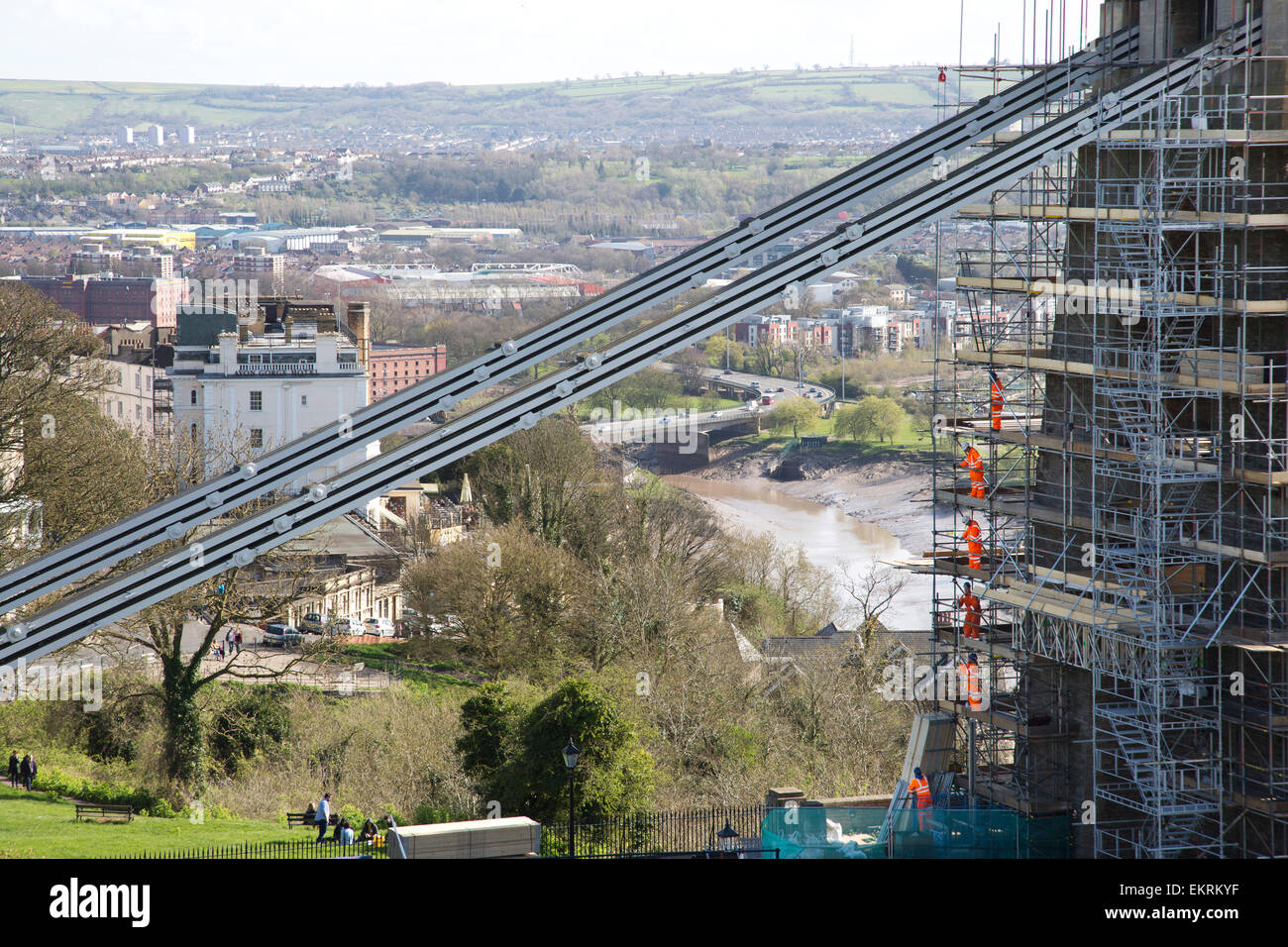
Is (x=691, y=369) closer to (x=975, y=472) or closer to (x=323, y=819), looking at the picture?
(x=323, y=819)

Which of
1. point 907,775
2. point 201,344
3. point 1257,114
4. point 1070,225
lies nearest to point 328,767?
point 907,775

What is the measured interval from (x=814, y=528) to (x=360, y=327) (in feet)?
85.4

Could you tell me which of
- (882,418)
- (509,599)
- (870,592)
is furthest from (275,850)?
(882,418)

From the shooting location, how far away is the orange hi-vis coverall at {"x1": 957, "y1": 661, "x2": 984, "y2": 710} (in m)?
19.0

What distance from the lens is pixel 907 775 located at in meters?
20.0

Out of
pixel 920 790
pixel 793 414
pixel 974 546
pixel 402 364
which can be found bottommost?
pixel 920 790

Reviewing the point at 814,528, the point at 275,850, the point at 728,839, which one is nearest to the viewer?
the point at 728,839

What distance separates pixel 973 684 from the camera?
1956 centimetres

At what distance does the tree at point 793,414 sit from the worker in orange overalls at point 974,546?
77553mm

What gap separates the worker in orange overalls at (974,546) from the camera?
19.4 m

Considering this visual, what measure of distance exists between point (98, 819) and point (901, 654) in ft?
58.8

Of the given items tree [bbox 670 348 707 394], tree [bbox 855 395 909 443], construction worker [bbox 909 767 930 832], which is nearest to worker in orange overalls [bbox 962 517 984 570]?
construction worker [bbox 909 767 930 832]

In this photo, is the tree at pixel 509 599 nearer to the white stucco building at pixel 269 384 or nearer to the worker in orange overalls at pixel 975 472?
the worker in orange overalls at pixel 975 472

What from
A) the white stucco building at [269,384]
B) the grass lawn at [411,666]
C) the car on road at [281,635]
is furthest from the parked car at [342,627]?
the white stucco building at [269,384]
